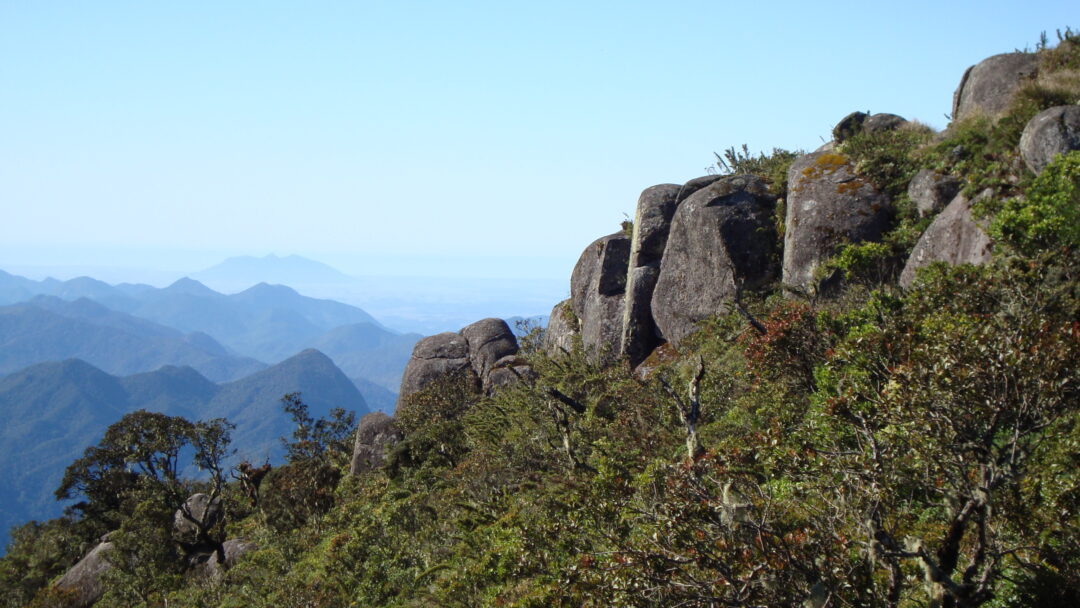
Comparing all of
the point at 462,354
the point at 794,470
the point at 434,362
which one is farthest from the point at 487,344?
the point at 794,470

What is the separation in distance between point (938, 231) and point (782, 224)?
856cm

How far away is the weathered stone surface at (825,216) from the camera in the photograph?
85.5 feet

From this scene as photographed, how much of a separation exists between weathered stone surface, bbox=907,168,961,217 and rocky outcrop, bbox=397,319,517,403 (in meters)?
26.2

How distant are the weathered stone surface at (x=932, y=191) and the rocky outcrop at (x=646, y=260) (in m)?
11.0

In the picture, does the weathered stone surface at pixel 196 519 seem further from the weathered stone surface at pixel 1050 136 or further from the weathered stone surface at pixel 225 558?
the weathered stone surface at pixel 1050 136

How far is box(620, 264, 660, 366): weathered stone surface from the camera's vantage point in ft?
112

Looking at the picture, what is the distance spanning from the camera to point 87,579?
41750 mm

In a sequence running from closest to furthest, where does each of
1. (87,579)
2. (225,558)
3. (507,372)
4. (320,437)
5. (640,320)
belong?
(640,320) < (225,558) < (87,579) < (507,372) < (320,437)

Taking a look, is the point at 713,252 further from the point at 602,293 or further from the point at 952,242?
the point at 952,242

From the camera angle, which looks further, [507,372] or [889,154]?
[507,372]

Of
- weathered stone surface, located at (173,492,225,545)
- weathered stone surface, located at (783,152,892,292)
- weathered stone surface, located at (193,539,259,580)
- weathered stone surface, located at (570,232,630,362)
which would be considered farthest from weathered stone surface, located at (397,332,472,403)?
weathered stone surface, located at (783,152,892,292)

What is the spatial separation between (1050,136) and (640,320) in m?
18.5

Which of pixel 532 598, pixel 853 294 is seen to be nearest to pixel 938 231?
pixel 853 294

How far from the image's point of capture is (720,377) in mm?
21922
